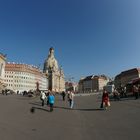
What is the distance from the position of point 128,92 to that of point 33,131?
4677 centimetres

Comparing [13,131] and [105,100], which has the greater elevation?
[105,100]

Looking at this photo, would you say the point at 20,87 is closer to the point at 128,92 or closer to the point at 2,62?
the point at 2,62

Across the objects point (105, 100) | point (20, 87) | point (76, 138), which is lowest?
point (76, 138)

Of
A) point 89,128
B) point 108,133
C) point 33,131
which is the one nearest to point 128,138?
point 108,133

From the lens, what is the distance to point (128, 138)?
1243cm

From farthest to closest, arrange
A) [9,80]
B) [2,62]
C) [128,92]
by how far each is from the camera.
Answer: [9,80] < [2,62] < [128,92]

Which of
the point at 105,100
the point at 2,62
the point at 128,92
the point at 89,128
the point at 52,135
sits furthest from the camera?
the point at 2,62

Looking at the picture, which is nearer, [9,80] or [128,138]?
[128,138]

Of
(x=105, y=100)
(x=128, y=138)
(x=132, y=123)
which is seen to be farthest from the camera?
(x=105, y=100)

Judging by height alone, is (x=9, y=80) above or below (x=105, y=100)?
above

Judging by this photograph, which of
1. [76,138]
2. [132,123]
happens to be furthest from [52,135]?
[132,123]

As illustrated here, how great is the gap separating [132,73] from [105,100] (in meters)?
166

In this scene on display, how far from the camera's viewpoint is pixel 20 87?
18812 centimetres

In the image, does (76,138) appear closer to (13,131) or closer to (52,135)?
(52,135)
